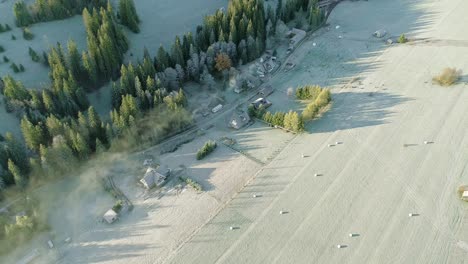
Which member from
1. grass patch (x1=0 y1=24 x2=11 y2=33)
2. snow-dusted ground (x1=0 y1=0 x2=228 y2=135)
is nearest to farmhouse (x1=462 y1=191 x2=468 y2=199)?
snow-dusted ground (x1=0 y1=0 x2=228 y2=135)

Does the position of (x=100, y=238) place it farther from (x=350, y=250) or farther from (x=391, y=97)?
(x=391, y=97)

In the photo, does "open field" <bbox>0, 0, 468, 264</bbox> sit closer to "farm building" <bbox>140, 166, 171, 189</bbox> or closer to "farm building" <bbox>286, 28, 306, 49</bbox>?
"farm building" <bbox>140, 166, 171, 189</bbox>

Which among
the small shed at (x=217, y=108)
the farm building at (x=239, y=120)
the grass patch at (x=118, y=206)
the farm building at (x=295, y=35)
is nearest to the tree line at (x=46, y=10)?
the small shed at (x=217, y=108)

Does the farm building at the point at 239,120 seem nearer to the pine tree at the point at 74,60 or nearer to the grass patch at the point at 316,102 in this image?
the grass patch at the point at 316,102

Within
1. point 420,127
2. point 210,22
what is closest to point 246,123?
point 210,22

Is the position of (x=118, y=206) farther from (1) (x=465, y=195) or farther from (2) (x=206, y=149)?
(1) (x=465, y=195)

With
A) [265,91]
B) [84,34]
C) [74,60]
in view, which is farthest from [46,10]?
[265,91]

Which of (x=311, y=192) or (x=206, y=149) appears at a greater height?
(x=206, y=149)
